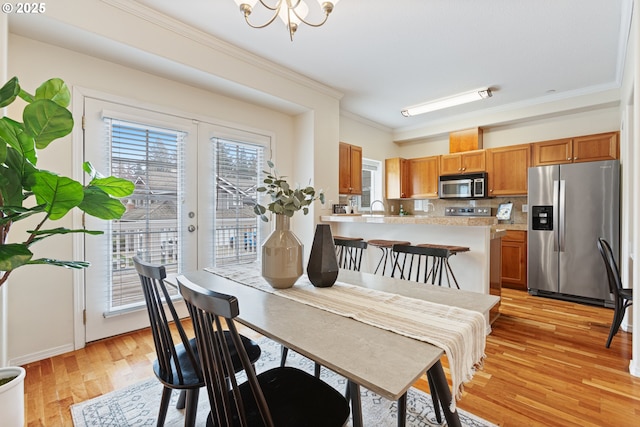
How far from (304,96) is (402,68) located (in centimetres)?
116

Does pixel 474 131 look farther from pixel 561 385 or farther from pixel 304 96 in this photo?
pixel 561 385

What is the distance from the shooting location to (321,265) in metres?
1.54

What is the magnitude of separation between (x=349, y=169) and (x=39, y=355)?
3830 millimetres

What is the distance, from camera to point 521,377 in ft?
6.69

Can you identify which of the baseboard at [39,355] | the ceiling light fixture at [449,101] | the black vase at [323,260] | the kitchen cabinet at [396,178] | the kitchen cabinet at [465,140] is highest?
the ceiling light fixture at [449,101]

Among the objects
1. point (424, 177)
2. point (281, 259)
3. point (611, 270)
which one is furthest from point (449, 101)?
point (281, 259)

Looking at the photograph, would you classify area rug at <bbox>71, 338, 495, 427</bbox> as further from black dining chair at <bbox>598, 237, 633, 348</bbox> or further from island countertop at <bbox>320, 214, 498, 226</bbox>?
black dining chair at <bbox>598, 237, 633, 348</bbox>

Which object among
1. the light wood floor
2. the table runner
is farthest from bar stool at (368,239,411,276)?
the table runner

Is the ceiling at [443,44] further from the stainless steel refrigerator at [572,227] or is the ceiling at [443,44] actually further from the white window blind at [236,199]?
the stainless steel refrigerator at [572,227]

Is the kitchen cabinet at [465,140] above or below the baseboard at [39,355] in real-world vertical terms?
above

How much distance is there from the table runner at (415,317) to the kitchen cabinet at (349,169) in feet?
9.53

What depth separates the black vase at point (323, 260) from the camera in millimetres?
1534

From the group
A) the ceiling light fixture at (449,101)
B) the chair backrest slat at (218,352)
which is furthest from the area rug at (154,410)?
the ceiling light fixture at (449,101)

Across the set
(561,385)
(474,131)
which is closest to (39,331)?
(561,385)
